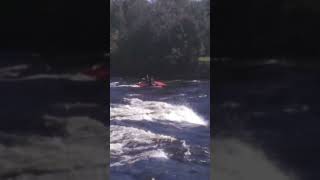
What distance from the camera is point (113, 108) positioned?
4332 millimetres

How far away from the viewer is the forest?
14.0ft

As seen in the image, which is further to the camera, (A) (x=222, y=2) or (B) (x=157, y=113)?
(B) (x=157, y=113)

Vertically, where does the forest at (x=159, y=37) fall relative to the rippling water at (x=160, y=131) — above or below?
above

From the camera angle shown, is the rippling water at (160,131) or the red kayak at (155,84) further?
the red kayak at (155,84)

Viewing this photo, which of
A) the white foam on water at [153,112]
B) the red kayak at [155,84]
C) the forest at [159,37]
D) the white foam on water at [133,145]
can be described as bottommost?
the white foam on water at [133,145]

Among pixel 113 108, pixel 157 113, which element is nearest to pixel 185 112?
pixel 157 113

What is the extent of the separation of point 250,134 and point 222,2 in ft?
3.62

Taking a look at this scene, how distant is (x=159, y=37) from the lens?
436 centimetres

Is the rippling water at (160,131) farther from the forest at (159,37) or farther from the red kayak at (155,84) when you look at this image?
the forest at (159,37)

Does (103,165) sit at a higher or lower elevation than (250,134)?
lower

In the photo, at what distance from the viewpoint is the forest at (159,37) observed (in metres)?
4.26

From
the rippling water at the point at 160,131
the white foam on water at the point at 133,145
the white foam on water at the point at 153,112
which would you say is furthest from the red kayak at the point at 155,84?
the white foam on water at the point at 133,145

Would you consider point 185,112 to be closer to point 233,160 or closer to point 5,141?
point 233,160

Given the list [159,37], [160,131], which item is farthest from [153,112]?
[159,37]
